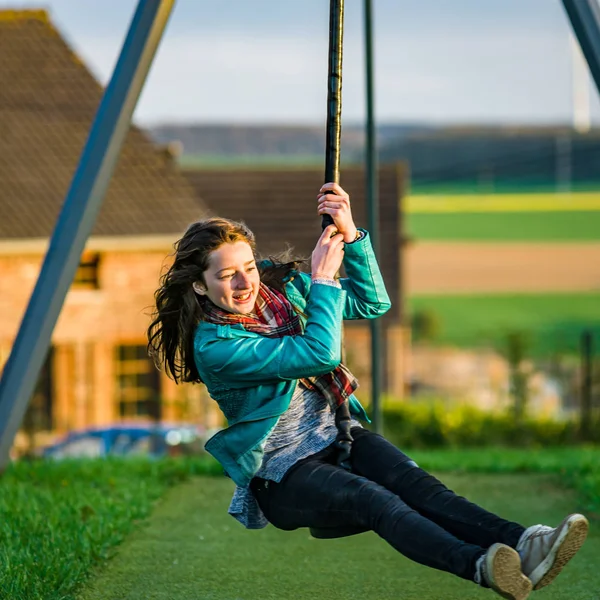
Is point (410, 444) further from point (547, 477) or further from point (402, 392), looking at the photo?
point (402, 392)

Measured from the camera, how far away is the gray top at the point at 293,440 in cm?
328

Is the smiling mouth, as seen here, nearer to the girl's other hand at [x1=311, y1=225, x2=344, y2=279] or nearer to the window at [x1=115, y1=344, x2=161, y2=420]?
the girl's other hand at [x1=311, y1=225, x2=344, y2=279]

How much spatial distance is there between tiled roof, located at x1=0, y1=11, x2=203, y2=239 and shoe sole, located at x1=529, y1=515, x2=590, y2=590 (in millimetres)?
16982

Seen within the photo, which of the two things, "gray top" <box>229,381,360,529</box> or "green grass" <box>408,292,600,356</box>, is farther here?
"green grass" <box>408,292,600,356</box>

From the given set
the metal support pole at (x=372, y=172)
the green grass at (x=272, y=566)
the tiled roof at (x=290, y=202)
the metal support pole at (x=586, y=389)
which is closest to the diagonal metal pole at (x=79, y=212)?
the green grass at (x=272, y=566)

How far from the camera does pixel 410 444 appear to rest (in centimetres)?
1009

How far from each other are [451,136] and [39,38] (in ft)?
157

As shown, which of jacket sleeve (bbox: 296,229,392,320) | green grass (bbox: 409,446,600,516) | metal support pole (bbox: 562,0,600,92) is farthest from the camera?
green grass (bbox: 409,446,600,516)

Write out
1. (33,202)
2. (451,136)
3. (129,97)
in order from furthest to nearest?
(451,136) → (33,202) → (129,97)

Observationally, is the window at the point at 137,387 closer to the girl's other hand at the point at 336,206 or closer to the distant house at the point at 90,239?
the distant house at the point at 90,239

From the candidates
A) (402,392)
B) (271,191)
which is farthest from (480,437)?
(271,191)

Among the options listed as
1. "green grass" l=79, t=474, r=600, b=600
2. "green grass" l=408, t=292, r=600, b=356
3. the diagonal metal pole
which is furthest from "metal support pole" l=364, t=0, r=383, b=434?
"green grass" l=408, t=292, r=600, b=356

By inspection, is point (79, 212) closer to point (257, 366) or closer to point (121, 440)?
point (257, 366)

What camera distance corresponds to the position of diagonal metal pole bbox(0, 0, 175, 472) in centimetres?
430
